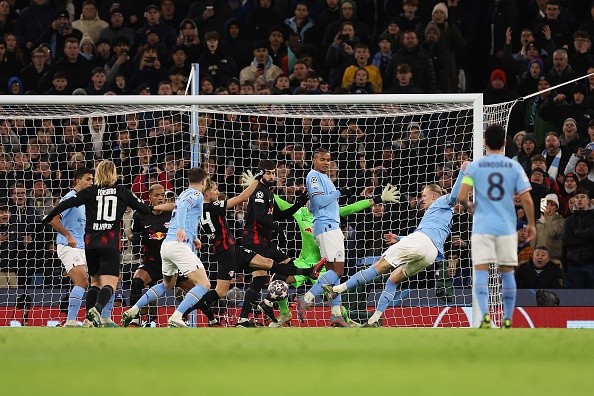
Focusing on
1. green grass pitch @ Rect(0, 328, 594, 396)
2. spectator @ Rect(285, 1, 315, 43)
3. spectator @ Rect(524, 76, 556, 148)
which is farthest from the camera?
spectator @ Rect(285, 1, 315, 43)

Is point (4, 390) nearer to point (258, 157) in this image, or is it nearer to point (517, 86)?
point (258, 157)

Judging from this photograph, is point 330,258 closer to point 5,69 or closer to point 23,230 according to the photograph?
point 23,230

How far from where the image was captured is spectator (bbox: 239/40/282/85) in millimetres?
19828

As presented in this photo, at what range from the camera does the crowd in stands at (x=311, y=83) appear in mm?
17219

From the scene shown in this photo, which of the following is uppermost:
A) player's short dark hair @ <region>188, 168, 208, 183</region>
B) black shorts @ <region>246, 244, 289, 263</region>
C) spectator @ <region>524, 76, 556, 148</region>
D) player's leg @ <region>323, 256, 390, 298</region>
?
spectator @ <region>524, 76, 556, 148</region>

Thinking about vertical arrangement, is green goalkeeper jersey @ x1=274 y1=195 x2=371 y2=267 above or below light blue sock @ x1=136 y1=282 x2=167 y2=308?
above

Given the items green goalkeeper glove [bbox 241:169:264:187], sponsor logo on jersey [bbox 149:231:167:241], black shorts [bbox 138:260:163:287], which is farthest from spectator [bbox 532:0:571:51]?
black shorts [bbox 138:260:163:287]

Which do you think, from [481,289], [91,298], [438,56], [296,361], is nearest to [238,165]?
[438,56]

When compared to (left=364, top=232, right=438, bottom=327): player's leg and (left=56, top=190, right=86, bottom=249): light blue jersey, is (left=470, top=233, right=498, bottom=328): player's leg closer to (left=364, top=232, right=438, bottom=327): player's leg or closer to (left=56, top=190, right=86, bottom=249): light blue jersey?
(left=364, top=232, right=438, bottom=327): player's leg

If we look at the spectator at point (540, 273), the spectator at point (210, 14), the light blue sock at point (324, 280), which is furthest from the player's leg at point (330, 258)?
the spectator at point (210, 14)

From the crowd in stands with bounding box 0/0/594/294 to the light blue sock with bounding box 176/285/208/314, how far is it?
295 cm

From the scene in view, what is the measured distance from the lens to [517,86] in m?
19.8

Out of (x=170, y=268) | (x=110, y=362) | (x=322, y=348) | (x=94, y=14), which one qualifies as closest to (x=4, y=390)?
(x=110, y=362)

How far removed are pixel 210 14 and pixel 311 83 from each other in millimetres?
3005
